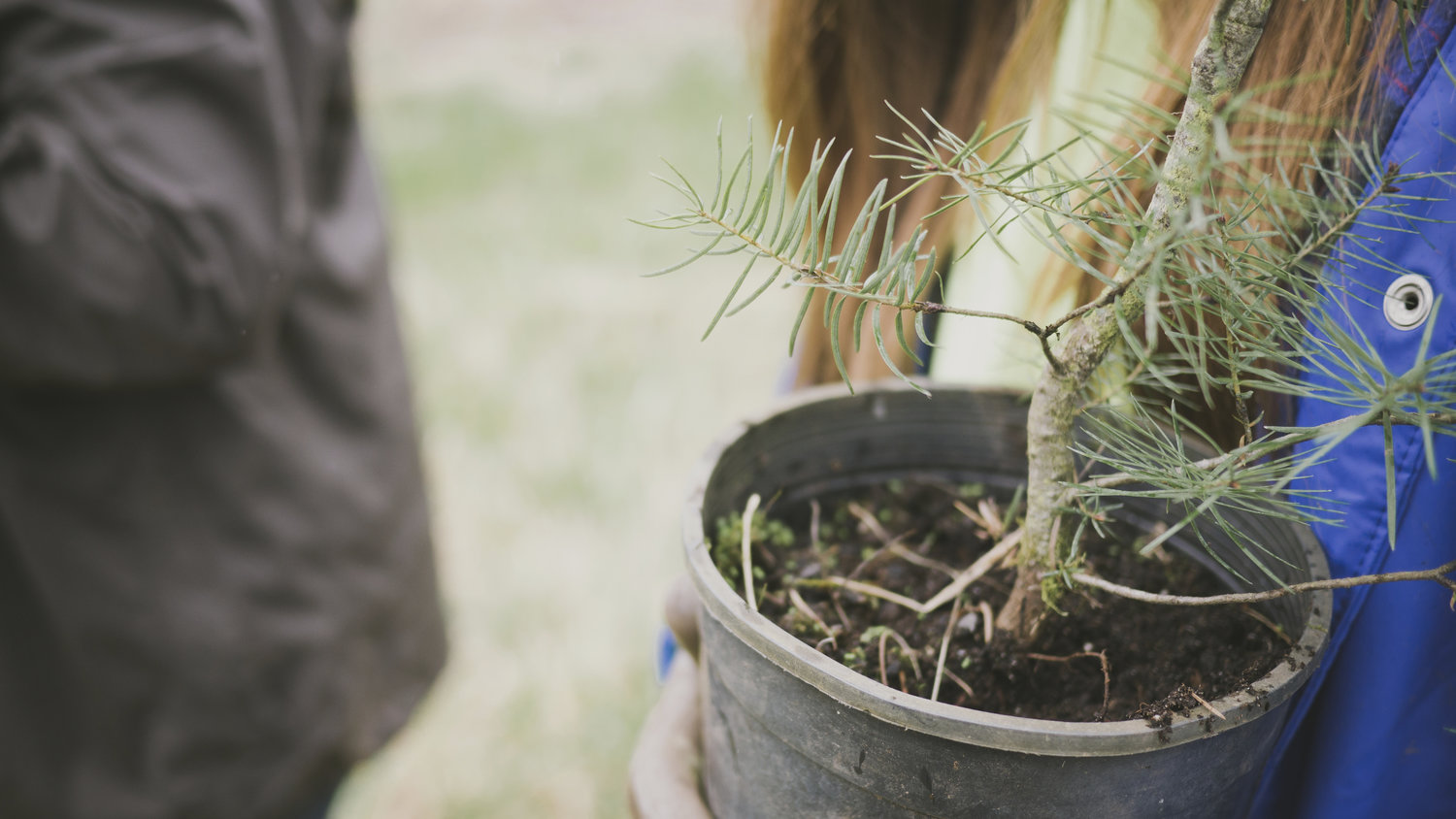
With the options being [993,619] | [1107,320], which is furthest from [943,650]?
[1107,320]

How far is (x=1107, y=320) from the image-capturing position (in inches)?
16.2

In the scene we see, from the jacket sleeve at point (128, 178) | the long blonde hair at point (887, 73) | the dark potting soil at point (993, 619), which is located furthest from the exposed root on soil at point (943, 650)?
the jacket sleeve at point (128, 178)

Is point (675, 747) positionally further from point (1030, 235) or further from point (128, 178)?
point (128, 178)

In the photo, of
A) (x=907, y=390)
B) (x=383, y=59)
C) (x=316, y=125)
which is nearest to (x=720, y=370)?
(x=316, y=125)

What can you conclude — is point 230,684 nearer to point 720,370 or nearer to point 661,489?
point 661,489

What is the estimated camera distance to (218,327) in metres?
0.99

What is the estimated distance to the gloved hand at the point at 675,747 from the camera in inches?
23.5

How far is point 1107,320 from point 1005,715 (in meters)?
0.19

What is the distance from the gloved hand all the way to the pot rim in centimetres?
13

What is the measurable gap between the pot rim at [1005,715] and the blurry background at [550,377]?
1.89 ft

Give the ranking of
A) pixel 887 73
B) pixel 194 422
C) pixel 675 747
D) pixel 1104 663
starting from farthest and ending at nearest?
pixel 194 422, pixel 887 73, pixel 675 747, pixel 1104 663

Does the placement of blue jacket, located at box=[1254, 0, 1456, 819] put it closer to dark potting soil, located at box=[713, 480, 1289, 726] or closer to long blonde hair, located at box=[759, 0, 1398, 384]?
dark potting soil, located at box=[713, 480, 1289, 726]

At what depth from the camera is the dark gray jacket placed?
36.4 inches

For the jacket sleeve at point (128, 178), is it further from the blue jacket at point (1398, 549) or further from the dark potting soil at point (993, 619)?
the blue jacket at point (1398, 549)
